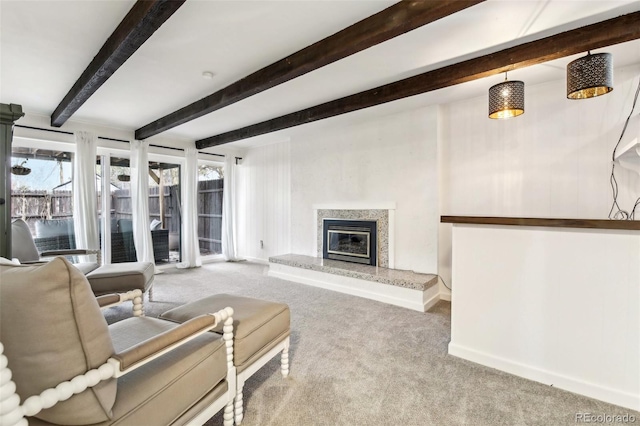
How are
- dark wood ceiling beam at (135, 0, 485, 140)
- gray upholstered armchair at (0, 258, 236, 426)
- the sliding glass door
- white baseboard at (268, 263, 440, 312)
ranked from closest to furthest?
1. gray upholstered armchair at (0, 258, 236, 426)
2. dark wood ceiling beam at (135, 0, 485, 140)
3. white baseboard at (268, 263, 440, 312)
4. the sliding glass door

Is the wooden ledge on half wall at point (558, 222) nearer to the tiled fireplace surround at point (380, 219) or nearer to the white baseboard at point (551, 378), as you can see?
the white baseboard at point (551, 378)

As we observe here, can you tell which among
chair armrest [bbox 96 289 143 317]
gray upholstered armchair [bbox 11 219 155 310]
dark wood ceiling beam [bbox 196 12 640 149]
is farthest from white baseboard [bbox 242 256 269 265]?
chair armrest [bbox 96 289 143 317]

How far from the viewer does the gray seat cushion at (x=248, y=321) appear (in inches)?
60.2

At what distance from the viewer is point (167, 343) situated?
112cm

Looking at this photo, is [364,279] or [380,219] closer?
[364,279]

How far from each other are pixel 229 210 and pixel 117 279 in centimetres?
306

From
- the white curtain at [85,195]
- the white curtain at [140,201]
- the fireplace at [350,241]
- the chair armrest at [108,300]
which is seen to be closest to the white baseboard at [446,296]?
the fireplace at [350,241]

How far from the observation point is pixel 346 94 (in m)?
3.23

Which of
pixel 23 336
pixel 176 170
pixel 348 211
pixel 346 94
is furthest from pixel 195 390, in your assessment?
pixel 176 170

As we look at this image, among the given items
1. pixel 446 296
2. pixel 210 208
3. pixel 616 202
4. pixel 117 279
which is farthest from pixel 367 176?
pixel 210 208

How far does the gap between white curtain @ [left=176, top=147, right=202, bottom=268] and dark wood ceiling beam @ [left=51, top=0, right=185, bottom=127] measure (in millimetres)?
2326

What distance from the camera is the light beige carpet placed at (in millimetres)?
1568

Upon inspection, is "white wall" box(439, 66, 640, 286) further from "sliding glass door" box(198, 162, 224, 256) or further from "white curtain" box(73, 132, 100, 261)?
"white curtain" box(73, 132, 100, 261)

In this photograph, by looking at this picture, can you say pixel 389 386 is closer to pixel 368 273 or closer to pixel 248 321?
pixel 248 321
